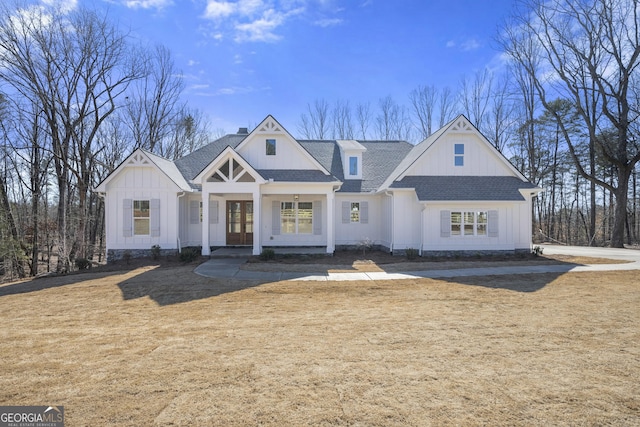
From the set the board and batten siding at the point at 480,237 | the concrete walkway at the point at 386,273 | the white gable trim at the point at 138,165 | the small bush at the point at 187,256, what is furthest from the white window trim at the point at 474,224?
the white gable trim at the point at 138,165

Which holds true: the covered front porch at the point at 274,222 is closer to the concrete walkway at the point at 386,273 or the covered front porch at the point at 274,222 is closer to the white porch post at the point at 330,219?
the white porch post at the point at 330,219

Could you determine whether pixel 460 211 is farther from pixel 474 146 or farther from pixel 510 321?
pixel 510 321

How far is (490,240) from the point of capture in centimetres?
1583

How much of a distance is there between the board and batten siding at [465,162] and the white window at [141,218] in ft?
42.0

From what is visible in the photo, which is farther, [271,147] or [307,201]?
[307,201]

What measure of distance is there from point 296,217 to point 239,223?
306cm

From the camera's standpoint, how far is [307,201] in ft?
58.3

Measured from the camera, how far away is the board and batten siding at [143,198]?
51.0 ft

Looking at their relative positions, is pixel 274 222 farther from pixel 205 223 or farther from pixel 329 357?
pixel 329 357

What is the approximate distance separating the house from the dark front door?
5 centimetres

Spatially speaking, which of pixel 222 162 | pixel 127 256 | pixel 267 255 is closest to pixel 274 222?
pixel 267 255

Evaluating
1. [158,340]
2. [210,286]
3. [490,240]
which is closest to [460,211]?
[490,240]

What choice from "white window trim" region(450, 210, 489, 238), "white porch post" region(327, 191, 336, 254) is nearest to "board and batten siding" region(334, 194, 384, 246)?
"white porch post" region(327, 191, 336, 254)

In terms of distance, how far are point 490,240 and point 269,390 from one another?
14830 mm
